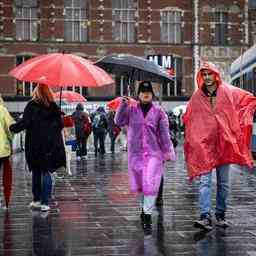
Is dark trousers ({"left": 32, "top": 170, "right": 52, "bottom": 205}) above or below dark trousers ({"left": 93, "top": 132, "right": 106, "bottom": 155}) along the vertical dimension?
above

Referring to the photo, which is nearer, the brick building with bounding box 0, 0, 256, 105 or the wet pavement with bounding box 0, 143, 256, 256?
the wet pavement with bounding box 0, 143, 256, 256

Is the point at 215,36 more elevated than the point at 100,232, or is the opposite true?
the point at 215,36

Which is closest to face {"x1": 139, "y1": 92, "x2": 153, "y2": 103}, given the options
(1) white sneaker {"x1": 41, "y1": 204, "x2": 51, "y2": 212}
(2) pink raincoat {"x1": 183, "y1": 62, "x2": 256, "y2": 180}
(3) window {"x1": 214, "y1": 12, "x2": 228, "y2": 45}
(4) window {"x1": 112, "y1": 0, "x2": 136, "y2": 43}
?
(2) pink raincoat {"x1": 183, "y1": 62, "x2": 256, "y2": 180}

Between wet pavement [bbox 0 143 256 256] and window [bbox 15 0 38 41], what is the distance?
3146cm

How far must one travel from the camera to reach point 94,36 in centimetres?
4353

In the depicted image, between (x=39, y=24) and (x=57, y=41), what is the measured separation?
59.4 inches

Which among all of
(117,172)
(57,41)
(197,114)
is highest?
(57,41)

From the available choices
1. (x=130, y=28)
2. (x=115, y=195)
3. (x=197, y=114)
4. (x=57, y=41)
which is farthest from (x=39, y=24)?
(x=197, y=114)

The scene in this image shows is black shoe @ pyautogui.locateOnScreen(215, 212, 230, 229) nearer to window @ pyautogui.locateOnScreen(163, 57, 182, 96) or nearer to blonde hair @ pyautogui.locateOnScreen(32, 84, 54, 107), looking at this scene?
blonde hair @ pyautogui.locateOnScreen(32, 84, 54, 107)

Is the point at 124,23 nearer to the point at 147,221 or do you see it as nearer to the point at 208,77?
the point at 208,77

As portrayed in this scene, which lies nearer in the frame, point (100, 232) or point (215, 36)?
point (100, 232)

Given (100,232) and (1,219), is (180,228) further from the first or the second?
(1,219)

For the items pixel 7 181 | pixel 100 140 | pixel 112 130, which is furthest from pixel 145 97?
pixel 112 130

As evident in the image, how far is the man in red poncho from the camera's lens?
7664mm
